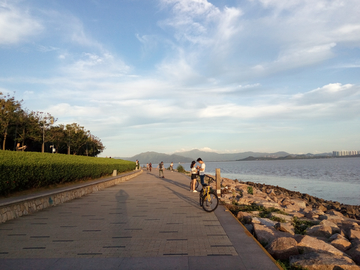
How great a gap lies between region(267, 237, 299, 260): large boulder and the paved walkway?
Result: 330 mm

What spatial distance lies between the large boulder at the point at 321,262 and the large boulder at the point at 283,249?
1.08ft

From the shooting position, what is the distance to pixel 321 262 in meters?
4.71

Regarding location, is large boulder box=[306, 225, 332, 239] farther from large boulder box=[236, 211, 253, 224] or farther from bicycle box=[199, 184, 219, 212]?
bicycle box=[199, 184, 219, 212]

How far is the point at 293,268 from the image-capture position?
485cm

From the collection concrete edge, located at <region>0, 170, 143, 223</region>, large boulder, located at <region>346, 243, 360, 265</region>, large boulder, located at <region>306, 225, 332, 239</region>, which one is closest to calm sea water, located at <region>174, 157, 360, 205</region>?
large boulder, located at <region>306, 225, 332, 239</region>

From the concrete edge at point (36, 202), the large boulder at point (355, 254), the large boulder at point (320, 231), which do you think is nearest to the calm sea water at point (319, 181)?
the large boulder at point (320, 231)

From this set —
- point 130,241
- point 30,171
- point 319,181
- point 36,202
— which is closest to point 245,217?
point 130,241

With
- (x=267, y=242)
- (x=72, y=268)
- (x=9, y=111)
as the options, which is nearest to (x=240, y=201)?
(x=267, y=242)

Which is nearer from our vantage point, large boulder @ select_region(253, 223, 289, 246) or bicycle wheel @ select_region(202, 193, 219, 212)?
large boulder @ select_region(253, 223, 289, 246)

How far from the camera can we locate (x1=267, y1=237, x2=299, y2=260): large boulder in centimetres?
541

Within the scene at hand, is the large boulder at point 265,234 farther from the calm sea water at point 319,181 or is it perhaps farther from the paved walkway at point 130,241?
the calm sea water at point 319,181

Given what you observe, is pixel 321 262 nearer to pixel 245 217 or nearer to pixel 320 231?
pixel 320 231

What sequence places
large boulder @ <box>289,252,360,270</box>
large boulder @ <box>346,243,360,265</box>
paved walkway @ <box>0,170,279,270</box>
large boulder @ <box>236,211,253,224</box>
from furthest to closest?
large boulder @ <box>236,211,253,224</box> < large boulder @ <box>346,243,360,265</box> < paved walkway @ <box>0,170,279,270</box> < large boulder @ <box>289,252,360,270</box>

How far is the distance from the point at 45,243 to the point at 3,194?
201 inches
